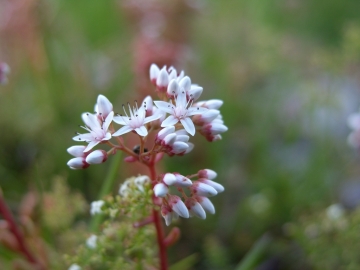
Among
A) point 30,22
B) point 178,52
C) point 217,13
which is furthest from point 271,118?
point 217,13

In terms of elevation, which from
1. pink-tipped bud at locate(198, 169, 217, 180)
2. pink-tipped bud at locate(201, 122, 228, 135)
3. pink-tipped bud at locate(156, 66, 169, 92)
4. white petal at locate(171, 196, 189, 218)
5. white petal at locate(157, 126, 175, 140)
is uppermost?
pink-tipped bud at locate(156, 66, 169, 92)

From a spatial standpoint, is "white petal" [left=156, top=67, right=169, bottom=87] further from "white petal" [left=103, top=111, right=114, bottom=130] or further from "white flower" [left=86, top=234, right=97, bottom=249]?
"white flower" [left=86, top=234, right=97, bottom=249]

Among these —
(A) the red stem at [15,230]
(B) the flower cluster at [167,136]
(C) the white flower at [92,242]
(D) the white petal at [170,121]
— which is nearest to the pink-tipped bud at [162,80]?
(B) the flower cluster at [167,136]

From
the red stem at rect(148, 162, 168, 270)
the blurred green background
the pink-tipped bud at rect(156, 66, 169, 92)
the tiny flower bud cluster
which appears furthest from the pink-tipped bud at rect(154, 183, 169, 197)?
the blurred green background

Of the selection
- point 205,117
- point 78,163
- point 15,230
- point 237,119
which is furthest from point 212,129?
point 237,119

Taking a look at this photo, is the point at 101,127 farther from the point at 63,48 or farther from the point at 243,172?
the point at 63,48

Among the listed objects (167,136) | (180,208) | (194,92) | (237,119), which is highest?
(237,119)

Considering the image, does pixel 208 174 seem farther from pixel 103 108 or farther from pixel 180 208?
pixel 103 108
